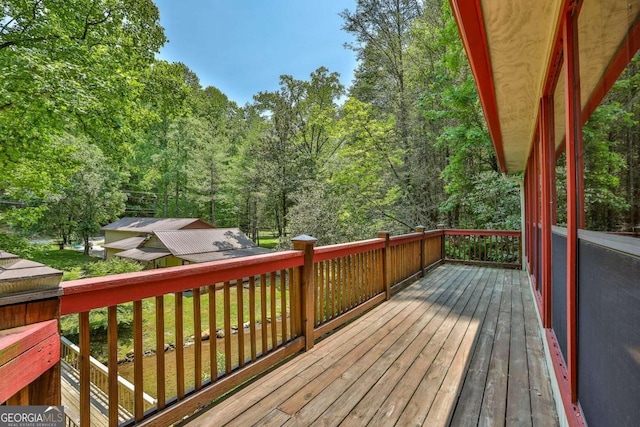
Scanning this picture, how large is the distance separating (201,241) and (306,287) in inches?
516

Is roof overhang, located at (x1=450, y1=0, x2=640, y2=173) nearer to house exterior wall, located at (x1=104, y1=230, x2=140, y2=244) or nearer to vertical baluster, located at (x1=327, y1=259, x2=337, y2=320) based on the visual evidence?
vertical baluster, located at (x1=327, y1=259, x2=337, y2=320)

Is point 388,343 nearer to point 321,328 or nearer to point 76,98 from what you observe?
point 321,328

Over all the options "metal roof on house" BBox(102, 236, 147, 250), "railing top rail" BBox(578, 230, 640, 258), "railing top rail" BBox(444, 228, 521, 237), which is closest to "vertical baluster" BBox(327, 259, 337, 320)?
"railing top rail" BBox(578, 230, 640, 258)

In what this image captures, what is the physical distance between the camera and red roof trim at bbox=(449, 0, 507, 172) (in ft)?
Result: 5.20

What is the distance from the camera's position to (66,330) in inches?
307

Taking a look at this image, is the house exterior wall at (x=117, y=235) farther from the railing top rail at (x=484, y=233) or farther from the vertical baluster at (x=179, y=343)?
the vertical baluster at (x=179, y=343)

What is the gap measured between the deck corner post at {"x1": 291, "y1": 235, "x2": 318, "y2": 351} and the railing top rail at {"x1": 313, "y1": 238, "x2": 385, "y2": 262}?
0.12 m

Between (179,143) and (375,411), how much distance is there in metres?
23.4

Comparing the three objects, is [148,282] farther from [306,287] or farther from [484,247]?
[484,247]

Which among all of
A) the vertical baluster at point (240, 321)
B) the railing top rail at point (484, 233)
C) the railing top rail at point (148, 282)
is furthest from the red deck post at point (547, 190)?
the railing top rail at point (484, 233)

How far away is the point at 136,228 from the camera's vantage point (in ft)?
64.6

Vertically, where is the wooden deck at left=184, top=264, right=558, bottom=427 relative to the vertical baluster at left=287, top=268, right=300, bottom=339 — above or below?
below

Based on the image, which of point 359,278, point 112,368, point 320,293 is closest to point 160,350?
point 112,368

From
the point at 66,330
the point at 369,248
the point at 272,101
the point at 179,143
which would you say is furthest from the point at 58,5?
the point at 179,143
